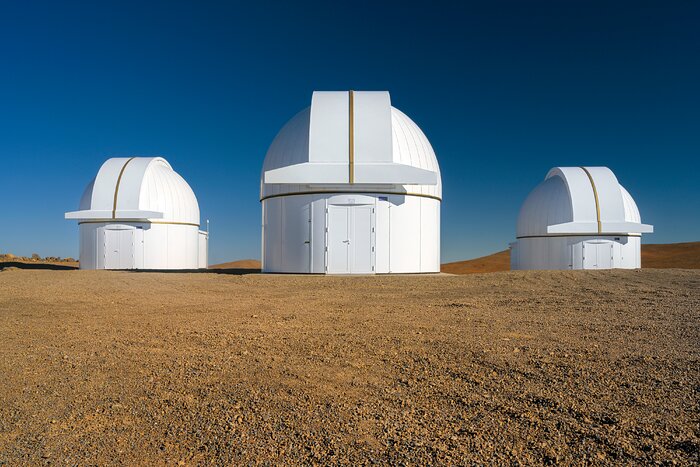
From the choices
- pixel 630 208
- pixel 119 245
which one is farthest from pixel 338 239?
pixel 630 208

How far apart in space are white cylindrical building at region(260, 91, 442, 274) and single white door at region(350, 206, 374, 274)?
30 mm

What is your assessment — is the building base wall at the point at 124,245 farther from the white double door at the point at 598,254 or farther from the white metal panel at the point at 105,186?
the white double door at the point at 598,254

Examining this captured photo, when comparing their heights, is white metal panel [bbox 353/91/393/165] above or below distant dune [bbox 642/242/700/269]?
above

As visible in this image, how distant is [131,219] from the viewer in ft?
64.7

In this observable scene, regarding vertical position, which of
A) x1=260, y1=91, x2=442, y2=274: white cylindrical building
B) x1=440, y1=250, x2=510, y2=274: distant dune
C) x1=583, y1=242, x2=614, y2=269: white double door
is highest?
x1=260, y1=91, x2=442, y2=274: white cylindrical building

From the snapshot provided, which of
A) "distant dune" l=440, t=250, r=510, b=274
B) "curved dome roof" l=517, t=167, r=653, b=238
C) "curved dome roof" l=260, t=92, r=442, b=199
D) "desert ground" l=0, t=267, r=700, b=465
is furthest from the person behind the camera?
"distant dune" l=440, t=250, r=510, b=274

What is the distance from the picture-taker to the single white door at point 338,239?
1434 cm

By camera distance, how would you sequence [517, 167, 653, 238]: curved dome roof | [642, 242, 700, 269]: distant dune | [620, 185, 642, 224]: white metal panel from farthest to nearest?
1. [642, 242, 700, 269]: distant dune
2. [620, 185, 642, 224]: white metal panel
3. [517, 167, 653, 238]: curved dome roof

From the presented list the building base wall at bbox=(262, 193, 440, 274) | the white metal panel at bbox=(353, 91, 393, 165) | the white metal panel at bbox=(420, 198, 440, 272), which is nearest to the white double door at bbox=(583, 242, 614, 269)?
the white metal panel at bbox=(420, 198, 440, 272)

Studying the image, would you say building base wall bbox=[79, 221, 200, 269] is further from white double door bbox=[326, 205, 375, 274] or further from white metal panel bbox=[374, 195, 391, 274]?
white metal panel bbox=[374, 195, 391, 274]

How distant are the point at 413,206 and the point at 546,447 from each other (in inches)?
502

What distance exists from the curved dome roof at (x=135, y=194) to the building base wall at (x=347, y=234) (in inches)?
305

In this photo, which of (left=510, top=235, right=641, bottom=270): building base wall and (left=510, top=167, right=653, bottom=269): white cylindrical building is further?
(left=510, top=235, right=641, bottom=270): building base wall

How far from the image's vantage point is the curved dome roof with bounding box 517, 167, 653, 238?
18.6m
